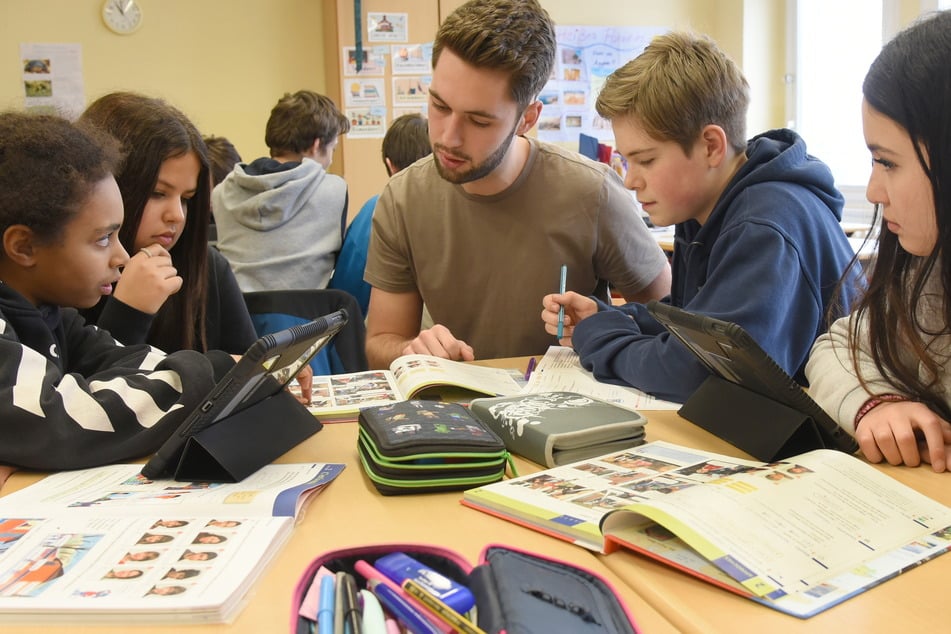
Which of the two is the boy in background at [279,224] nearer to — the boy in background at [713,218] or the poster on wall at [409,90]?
the boy in background at [713,218]

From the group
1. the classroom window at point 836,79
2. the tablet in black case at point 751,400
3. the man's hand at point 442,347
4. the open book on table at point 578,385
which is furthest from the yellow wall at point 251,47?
the tablet in black case at point 751,400

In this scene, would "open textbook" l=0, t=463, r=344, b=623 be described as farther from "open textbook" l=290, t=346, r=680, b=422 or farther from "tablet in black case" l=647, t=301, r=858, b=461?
"tablet in black case" l=647, t=301, r=858, b=461

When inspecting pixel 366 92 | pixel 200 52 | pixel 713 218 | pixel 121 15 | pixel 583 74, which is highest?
pixel 121 15

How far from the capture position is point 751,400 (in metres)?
1.05

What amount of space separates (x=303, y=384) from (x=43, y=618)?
2.32ft

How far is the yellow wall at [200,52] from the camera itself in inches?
167

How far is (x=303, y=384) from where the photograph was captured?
1314 mm

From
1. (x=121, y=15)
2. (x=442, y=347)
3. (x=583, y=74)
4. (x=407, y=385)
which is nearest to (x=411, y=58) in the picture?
(x=583, y=74)

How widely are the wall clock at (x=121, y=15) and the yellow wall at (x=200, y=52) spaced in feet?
0.11

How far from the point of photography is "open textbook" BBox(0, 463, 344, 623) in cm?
62

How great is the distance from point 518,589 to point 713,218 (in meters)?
0.92

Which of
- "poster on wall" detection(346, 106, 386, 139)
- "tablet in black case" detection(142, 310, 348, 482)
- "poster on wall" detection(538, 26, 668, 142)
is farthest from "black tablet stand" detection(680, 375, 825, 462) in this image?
"poster on wall" detection(538, 26, 668, 142)

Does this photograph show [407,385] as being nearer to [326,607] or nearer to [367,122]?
[326,607]

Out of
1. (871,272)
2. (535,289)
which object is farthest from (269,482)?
(535,289)
